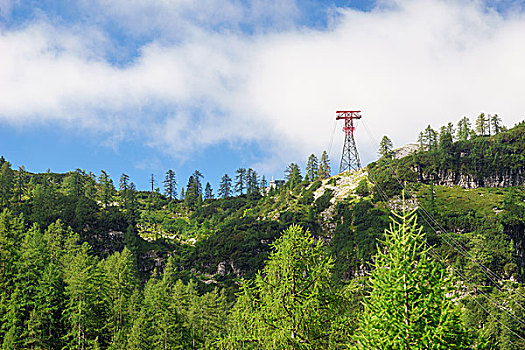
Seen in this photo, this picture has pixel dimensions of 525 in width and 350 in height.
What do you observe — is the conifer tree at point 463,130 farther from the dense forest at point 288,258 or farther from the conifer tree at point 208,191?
the conifer tree at point 208,191

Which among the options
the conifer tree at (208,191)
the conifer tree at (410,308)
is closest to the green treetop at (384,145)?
the conifer tree at (208,191)

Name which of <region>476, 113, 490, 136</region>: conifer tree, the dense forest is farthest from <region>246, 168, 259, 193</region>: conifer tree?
<region>476, 113, 490, 136</region>: conifer tree

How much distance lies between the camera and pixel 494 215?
339 feet

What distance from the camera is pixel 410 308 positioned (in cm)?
853

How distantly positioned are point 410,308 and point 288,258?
221 inches

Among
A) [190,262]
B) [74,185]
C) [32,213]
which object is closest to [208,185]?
[74,185]

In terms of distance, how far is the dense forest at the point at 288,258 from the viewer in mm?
9133

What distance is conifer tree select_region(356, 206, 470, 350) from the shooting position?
8.03 metres

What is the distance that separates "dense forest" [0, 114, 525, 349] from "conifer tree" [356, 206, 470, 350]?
0.11 feet

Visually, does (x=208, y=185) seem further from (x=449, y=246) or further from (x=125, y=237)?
(x=449, y=246)

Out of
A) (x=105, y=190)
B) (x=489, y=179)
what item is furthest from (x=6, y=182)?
(x=489, y=179)

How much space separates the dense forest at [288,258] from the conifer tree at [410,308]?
0.03 metres

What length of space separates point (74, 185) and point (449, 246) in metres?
113

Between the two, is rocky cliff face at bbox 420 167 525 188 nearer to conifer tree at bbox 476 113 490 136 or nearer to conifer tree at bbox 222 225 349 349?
conifer tree at bbox 476 113 490 136
